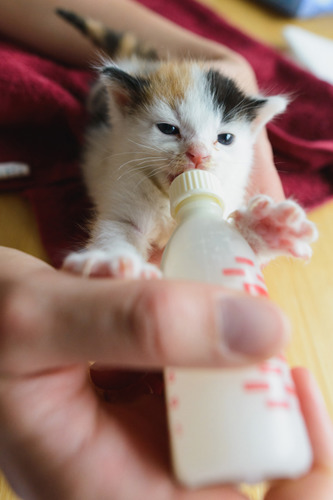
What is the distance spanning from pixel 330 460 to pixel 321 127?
1.09 metres

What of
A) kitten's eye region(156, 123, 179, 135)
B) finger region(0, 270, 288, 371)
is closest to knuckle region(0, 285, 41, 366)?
finger region(0, 270, 288, 371)

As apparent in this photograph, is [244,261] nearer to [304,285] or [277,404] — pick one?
[277,404]

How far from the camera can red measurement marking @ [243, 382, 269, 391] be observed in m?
0.37

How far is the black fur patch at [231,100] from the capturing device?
2.64 feet

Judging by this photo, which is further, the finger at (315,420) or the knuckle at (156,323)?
the finger at (315,420)

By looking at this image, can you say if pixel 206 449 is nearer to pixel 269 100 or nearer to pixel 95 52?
pixel 269 100

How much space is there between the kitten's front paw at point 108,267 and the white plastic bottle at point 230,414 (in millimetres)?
39

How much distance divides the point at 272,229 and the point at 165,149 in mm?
289

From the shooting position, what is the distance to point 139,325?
0.36 meters

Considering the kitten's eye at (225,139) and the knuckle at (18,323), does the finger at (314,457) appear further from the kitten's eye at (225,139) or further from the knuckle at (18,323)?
the kitten's eye at (225,139)

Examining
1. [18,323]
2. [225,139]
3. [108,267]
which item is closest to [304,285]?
[225,139]

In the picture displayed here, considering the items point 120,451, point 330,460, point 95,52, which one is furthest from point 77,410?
point 95,52

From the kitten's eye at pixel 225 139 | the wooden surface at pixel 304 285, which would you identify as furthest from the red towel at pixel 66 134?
the kitten's eye at pixel 225 139

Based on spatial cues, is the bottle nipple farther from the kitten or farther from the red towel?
the red towel
